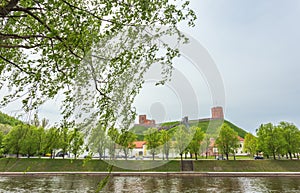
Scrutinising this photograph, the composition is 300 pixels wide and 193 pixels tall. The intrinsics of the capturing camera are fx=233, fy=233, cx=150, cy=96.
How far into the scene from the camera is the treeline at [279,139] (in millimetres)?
34562

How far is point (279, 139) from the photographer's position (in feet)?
114

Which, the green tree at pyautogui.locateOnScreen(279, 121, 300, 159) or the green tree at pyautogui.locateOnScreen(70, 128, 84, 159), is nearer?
the green tree at pyautogui.locateOnScreen(70, 128, 84, 159)

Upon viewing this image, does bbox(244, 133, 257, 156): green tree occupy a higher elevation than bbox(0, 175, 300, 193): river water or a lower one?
higher

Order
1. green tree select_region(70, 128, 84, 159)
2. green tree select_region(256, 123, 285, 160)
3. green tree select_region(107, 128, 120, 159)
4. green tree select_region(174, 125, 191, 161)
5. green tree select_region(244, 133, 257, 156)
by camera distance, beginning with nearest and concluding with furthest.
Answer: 1. green tree select_region(70, 128, 84, 159)
2. green tree select_region(107, 128, 120, 159)
3. green tree select_region(174, 125, 191, 161)
4. green tree select_region(256, 123, 285, 160)
5. green tree select_region(244, 133, 257, 156)

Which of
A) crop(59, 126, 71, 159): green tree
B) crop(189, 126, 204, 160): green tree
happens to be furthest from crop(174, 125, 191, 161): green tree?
crop(59, 126, 71, 159): green tree

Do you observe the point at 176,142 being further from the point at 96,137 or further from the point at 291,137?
the point at 96,137

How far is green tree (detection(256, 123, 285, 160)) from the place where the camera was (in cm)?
3451

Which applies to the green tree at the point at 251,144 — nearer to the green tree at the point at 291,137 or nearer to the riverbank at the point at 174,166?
the green tree at the point at 291,137

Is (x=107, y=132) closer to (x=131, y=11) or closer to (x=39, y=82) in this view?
(x=39, y=82)

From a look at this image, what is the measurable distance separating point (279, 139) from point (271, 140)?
42.9 inches

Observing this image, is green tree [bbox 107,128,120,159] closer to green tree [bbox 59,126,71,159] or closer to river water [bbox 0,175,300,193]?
green tree [bbox 59,126,71,159]

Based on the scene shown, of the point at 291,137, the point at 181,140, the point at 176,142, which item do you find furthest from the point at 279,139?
the point at 176,142

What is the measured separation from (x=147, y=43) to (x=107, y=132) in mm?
1655

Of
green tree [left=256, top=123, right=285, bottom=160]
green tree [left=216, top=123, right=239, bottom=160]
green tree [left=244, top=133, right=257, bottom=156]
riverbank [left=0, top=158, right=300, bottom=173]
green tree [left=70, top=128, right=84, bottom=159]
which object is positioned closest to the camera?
green tree [left=70, top=128, right=84, bottom=159]
